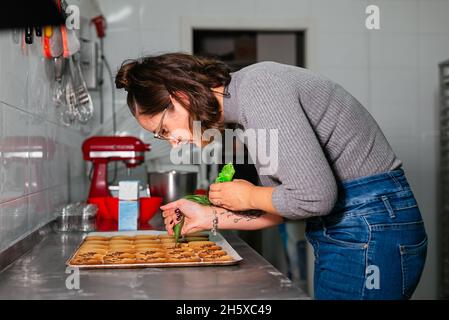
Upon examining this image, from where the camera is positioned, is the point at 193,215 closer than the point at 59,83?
Yes

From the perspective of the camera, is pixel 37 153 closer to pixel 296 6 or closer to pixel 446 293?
pixel 296 6

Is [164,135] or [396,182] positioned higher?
[164,135]

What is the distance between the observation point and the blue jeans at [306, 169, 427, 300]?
105cm

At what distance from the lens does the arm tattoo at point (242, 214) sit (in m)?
1.28

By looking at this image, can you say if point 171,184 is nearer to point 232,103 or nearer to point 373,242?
point 232,103

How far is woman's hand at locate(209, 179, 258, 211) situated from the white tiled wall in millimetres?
470

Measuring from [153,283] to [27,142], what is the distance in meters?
0.70

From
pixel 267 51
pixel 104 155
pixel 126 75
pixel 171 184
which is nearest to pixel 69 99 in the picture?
pixel 104 155

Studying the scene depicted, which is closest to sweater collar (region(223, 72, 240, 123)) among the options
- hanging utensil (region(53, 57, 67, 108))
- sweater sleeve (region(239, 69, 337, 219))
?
sweater sleeve (region(239, 69, 337, 219))

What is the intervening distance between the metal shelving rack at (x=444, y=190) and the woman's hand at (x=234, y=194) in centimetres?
205

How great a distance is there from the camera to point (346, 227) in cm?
108

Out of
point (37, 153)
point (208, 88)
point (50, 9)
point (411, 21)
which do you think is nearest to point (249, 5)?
point (411, 21)

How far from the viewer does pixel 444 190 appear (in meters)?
2.90

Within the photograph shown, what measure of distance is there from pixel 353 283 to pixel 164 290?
371 millimetres
